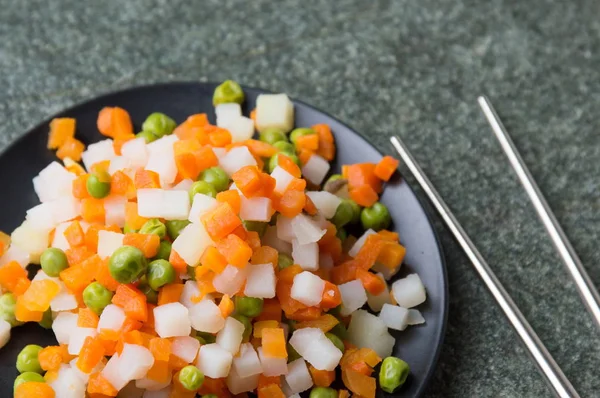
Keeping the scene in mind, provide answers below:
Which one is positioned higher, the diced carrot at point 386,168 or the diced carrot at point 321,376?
the diced carrot at point 386,168

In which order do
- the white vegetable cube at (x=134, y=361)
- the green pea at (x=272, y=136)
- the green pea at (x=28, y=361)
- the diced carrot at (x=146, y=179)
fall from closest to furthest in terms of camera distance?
1. the white vegetable cube at (x=134, y=361)
2. the green pea at (x=28, y=361)
3. the diced carrot at (x=146, y=179)
4. the green pea at (x=272, y=136)

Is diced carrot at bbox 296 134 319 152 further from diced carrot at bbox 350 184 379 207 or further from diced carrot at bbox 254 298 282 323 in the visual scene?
diced carrot at bbox 254 298 282 323

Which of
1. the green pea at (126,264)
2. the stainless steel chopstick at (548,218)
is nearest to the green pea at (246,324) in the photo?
the green pea at (126,264)

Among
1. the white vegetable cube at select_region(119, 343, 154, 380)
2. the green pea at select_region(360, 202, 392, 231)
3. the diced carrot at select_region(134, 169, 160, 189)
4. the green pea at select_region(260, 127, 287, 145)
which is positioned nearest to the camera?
the white vegetable cube at select_region(119, 343, 154, 380)

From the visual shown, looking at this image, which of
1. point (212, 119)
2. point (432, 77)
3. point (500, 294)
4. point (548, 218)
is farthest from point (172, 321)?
point (432, 77)

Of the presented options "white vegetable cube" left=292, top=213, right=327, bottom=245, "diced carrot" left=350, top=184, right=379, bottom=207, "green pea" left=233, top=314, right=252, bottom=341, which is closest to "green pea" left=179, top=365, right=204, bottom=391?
"green pea" left=233, top=314, right=252, bottom=341

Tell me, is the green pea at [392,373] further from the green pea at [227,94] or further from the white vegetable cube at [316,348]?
the green pea at [227,94]
